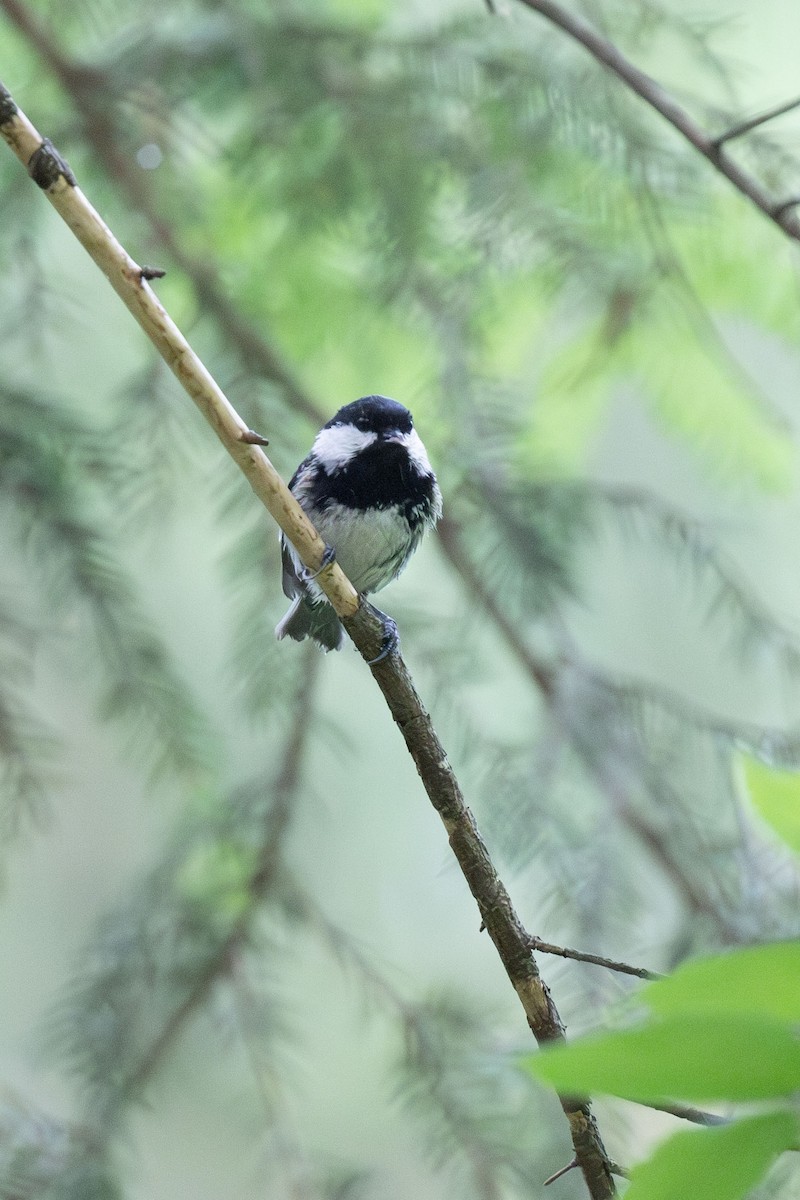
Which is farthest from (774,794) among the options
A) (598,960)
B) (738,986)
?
(598,960)

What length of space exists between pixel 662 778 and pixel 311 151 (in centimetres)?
Result: 50

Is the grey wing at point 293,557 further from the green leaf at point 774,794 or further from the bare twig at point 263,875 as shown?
the green leaf at point 774,794

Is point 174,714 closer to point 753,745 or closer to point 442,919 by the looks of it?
point 753,745

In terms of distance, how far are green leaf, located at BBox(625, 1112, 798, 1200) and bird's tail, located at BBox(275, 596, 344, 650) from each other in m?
0.67

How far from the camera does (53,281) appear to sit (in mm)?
900

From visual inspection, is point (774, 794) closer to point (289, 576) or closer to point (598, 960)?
point (598, 960)

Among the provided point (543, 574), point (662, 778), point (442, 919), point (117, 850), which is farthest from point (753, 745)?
point (117, 850)

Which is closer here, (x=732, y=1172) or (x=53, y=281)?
(x=732, y=1172)

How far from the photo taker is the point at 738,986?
13cm

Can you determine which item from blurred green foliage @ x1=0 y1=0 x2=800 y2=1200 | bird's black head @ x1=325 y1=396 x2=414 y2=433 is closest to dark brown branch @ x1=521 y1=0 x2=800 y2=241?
blurred green foliage @ x1=0 y1=0 x2=800 y2=1200

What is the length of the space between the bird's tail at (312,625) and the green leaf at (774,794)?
0.67 m

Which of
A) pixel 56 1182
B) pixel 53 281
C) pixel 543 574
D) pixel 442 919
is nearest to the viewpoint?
pixel 56 1182

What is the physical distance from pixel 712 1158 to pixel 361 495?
717mm

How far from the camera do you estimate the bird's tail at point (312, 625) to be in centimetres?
81
